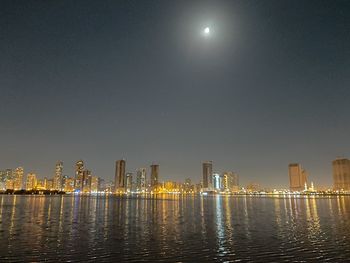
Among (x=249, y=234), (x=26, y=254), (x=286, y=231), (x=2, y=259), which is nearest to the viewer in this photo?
(x=2, y=259)

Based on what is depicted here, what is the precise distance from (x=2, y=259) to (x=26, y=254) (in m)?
2.38

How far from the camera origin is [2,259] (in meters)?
26.9

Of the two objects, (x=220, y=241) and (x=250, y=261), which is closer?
(x=250, y=261)

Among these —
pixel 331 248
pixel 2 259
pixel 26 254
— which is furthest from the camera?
pixel 331 248

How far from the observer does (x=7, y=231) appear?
4331 cm

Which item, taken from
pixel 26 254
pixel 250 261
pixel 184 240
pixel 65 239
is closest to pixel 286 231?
pixel 184 240

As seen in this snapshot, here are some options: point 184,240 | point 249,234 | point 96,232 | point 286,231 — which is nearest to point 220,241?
point 184,240

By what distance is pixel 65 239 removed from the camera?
1478 inches

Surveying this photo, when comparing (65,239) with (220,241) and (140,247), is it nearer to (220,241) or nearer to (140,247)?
(140,247)

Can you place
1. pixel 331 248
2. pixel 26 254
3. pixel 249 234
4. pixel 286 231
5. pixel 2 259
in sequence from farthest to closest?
1. pixel 286 231
2. pixel 249 234
3. pixel 331 248
4. pixel 26 254
5. pixel 2 259

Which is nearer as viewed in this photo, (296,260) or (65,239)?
(296,260)

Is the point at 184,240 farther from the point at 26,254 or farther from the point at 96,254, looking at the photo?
the point at 26,254

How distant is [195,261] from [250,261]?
498 cm

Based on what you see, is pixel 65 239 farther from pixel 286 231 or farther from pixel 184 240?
pixel 286 231
